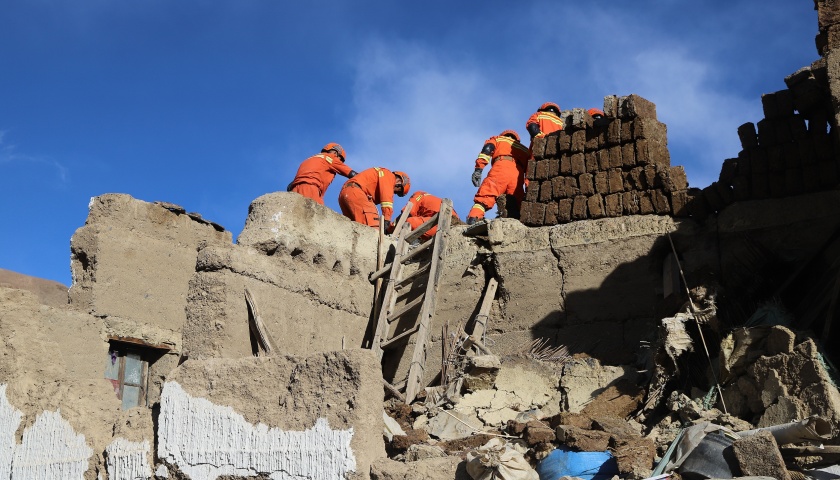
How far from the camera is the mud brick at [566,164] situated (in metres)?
9.35

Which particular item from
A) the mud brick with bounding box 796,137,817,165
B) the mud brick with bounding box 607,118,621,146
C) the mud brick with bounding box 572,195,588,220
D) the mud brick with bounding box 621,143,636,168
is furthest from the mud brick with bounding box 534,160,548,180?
the mud brick with bounding box 796,137,817,165

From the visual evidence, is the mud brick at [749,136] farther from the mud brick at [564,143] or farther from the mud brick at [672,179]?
the mud brick at [564,143]

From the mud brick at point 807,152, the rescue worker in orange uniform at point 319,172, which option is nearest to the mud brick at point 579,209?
the mud brick at point 807,152

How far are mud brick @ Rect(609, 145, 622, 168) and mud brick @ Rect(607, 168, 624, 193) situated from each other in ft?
0.15

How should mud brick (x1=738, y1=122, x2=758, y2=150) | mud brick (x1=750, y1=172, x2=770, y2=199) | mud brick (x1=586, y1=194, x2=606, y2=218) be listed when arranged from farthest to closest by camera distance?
mud brick (x1=586, y1=194, x2=606, y2=218)
mud brick (x1=738, y1=122, x2=758, y2=150)
mud brick (x1=750, y1=172, x2=770, y2=199)

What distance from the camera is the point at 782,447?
A: 18.6ft

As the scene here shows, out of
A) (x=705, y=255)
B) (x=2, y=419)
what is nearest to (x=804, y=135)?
(x=705, y=255)

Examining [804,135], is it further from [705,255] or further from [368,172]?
[368,172]

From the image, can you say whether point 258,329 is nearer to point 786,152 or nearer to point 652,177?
point 652,177

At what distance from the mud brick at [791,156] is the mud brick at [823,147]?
14 centimetres

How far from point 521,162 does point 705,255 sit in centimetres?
305

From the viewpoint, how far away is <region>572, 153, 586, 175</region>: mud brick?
30.4 feet

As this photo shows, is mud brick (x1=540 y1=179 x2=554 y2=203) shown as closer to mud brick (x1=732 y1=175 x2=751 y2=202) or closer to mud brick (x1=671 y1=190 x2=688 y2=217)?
mud brick (x1=671 y1=190 x2=688 y2=217)

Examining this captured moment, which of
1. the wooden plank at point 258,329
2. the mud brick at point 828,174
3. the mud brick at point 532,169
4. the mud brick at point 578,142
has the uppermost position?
the mud brick at point 578,142
